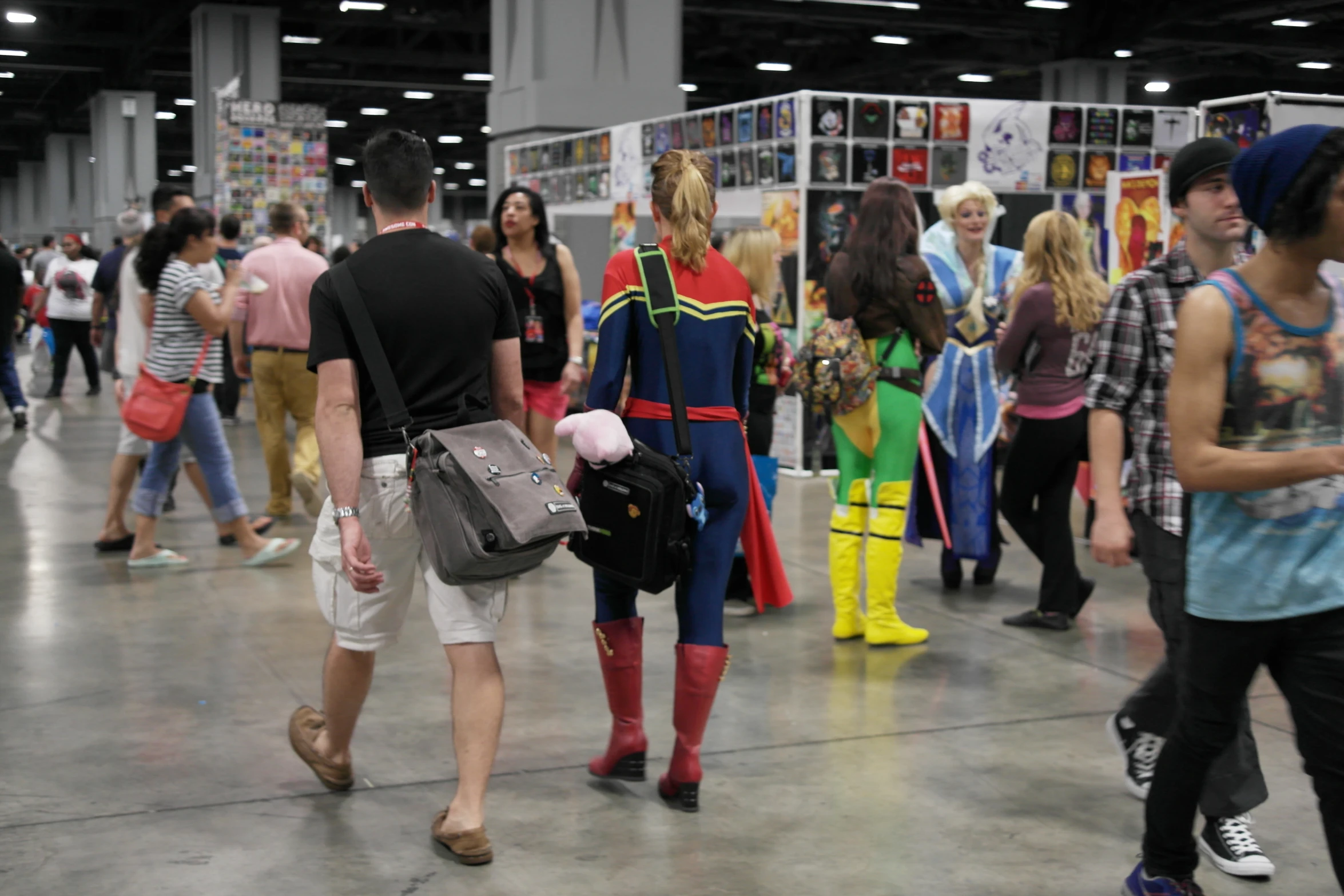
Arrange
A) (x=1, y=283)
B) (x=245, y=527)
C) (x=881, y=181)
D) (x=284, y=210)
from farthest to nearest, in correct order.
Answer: (x=1, y=283) → (x=284, y=210) → (x=245, y=527) → (x=881, y=181)

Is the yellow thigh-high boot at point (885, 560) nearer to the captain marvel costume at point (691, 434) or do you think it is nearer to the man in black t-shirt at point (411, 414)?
the captain marvel costume at point (691, 434)

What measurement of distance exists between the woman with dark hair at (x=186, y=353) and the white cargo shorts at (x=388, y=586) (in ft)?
10.1

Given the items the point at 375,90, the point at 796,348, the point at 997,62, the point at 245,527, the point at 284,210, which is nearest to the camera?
the point at 245,527

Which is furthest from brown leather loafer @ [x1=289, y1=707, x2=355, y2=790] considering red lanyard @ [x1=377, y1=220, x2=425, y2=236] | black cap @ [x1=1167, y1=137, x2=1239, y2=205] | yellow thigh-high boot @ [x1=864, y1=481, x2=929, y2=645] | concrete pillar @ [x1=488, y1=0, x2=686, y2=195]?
concrete pillar @ [x1=488, y1=0, x2=686, y2=195]

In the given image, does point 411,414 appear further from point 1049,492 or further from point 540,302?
point 540,302

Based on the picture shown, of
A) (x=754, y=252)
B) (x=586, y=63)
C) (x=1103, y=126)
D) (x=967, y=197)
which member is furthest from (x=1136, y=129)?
(x=754, y=252)

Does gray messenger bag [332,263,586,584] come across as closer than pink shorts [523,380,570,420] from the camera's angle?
Yes

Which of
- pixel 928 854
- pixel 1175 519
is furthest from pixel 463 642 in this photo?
pixel 1175 519

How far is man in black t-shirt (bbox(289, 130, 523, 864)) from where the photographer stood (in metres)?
3.08

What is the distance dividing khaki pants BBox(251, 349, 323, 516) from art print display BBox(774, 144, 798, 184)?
143 inches

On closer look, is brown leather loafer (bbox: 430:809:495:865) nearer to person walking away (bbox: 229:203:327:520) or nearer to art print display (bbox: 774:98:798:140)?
person walking away (bbox: 229:203:327:520)

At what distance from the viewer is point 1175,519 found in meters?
3.11

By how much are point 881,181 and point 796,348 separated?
14.8 ft

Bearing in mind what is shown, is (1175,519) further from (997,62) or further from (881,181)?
(997,62)
